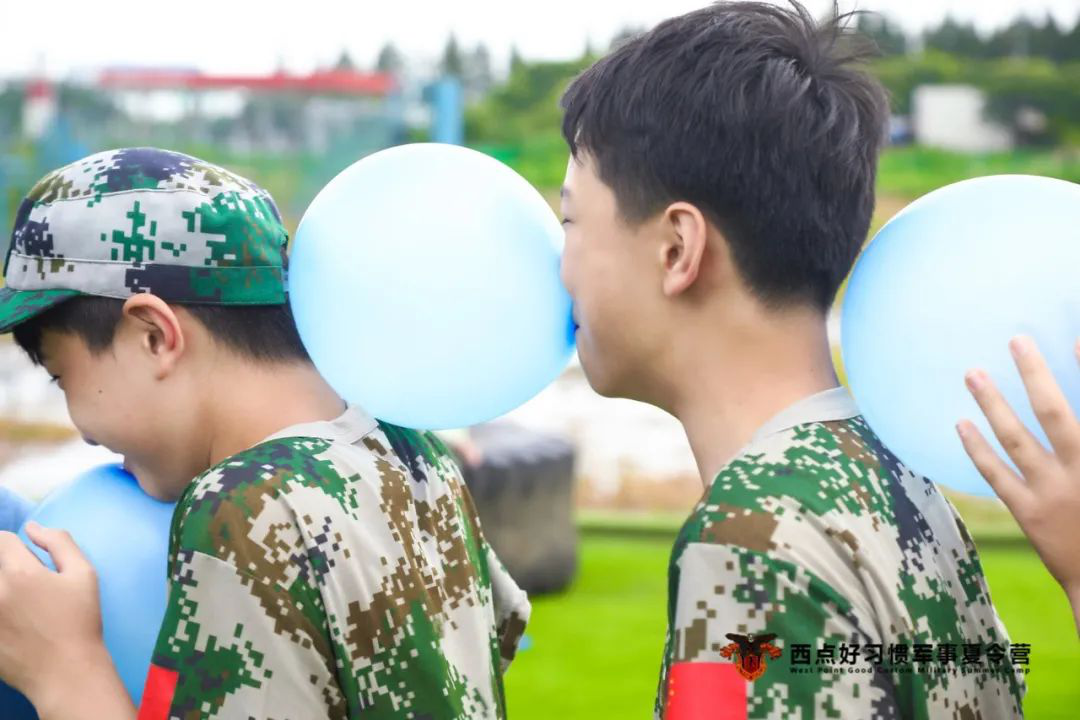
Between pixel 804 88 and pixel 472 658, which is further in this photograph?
pixel 472 658

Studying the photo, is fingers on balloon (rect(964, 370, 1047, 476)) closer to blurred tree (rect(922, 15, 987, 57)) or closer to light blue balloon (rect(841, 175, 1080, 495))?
light blue balloon (rect(841, 175, 1080, 495))

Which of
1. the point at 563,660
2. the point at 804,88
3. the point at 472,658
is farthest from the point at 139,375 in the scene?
the point at 563,660

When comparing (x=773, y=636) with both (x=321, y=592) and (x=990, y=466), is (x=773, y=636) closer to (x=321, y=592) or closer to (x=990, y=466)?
(x=990, y=466)

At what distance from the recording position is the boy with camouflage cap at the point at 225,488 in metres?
1.37

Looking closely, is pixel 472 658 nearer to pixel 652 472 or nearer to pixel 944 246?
pixel 944 246

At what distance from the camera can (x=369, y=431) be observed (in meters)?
1.62

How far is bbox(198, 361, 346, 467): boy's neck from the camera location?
1597 mm

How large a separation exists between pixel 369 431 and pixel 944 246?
0.78 m

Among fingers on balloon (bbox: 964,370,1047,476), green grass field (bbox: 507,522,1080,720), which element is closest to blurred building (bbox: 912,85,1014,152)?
green grass field (bbox: 507,522,1080,720)

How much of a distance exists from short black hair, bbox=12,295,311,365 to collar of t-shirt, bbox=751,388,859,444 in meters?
0.68

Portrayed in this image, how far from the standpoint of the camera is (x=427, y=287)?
1.51 metres

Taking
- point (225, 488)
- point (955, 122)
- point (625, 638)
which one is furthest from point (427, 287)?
point (955, 122)

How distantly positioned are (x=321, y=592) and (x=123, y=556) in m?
0.32

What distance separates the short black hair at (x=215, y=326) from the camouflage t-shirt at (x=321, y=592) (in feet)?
0.43
